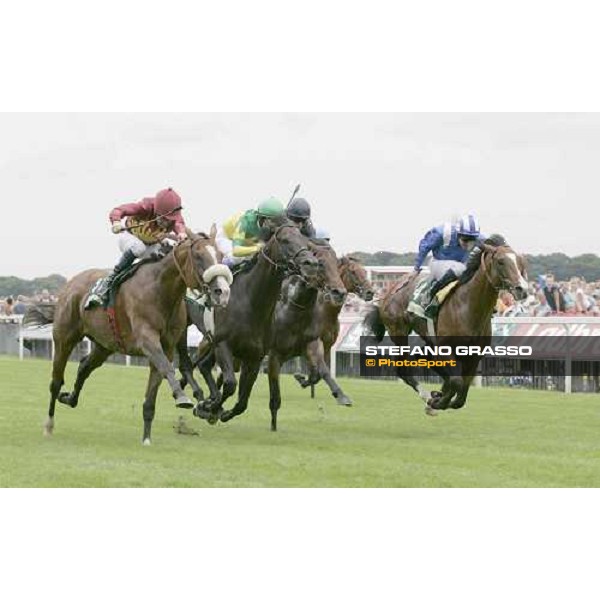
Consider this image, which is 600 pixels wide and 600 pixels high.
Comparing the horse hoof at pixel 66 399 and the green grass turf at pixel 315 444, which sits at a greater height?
the horse hoof at pixel 66 399

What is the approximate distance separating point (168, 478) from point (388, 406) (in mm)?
6350

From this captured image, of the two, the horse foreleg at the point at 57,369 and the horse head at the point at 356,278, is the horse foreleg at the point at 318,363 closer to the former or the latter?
the horse head at the point at 356,278

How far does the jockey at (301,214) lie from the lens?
10.5m

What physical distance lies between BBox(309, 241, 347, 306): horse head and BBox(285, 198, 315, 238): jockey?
2.15ft

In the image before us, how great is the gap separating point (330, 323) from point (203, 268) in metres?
4.99

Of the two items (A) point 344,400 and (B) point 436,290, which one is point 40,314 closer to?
(A) point 344,400

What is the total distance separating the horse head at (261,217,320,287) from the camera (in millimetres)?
9312

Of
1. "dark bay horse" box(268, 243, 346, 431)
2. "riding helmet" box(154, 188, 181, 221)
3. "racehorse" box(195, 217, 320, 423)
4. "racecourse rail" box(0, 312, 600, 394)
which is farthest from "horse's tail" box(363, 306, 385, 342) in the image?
"riding helmet" box(154, 188, 181, 221)

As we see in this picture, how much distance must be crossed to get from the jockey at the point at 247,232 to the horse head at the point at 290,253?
26cm

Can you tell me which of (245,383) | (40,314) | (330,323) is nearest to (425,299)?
(245,383)

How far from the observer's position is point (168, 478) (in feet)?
25.8

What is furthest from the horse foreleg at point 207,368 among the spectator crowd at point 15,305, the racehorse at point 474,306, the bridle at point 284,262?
the spectator crowd at point 15,305

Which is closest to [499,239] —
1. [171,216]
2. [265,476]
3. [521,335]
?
[171,216]

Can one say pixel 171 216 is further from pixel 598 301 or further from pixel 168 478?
pixel 598 301
